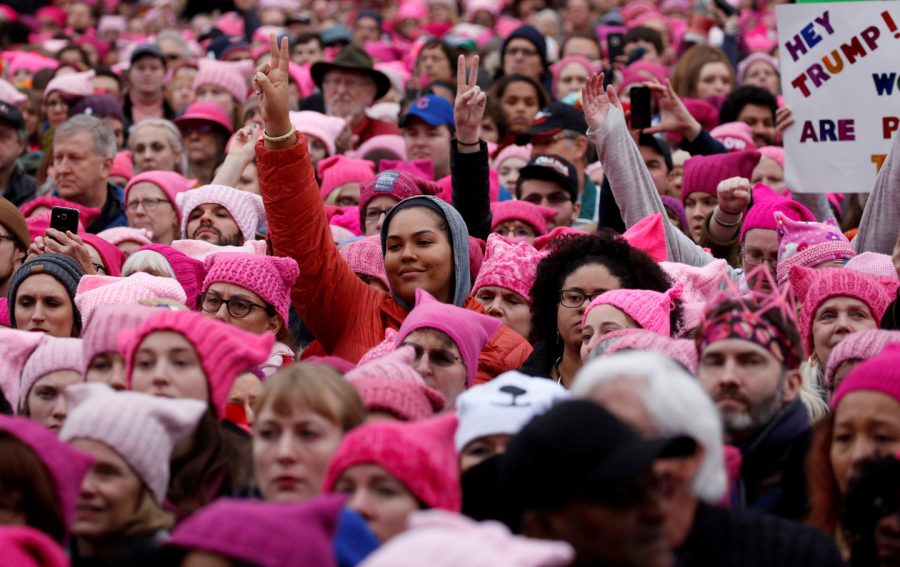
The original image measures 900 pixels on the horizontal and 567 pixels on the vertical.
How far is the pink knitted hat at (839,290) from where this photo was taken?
696 centimetres

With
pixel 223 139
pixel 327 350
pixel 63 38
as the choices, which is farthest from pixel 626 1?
pixel 327 350

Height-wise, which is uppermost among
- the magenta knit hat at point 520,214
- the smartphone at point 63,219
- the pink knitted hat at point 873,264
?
the smartphone at point 63,219

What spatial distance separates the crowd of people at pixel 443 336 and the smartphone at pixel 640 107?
2 cm

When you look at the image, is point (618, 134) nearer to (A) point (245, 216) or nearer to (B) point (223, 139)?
(A) point (245, 216)

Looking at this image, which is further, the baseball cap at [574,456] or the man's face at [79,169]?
the man's face at [79,169]

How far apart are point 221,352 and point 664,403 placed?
6.11 feet

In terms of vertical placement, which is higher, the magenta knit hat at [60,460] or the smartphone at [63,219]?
the smartphone at [63,219]

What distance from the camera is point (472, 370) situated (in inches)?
262

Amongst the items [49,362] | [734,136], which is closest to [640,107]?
[734,136]

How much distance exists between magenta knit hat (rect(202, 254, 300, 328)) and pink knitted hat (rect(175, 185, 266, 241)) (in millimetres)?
1578

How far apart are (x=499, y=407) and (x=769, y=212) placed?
2.96 metres

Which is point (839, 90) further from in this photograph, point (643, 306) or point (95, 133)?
point (95, 133)

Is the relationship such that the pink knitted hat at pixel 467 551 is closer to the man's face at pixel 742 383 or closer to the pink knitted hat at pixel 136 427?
the pink knitted hat at pixel 136 427

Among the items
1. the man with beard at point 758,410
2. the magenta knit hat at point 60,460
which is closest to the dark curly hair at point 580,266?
the man with beard at point 758,410
